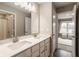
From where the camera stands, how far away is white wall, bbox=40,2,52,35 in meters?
2.87

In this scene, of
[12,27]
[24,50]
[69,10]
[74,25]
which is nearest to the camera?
[24,50]

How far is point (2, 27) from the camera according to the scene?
153 centimetres

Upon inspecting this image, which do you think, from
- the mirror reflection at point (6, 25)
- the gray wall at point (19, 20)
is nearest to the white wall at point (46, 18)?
the gray wall at point (19, 20)

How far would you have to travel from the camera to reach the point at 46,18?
2961 mm

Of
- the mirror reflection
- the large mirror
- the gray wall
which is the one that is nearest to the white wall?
the large mirror

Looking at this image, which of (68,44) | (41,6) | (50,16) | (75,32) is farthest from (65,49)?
(41,6)

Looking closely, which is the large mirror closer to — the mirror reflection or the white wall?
the mirror reflection

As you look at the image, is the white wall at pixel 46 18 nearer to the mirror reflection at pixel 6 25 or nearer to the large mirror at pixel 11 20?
the large mirror at pixel 11 20

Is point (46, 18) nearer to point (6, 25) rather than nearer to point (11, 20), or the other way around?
point (11, 20)

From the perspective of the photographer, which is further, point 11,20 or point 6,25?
point 11,20

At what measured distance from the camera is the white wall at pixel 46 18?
287cm

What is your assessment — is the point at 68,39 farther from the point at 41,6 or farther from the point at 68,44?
the point at 41,6

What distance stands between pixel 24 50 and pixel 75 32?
2.00m

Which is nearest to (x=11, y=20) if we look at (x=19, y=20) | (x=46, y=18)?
(x=19, y=20)
